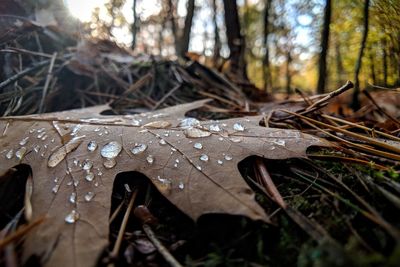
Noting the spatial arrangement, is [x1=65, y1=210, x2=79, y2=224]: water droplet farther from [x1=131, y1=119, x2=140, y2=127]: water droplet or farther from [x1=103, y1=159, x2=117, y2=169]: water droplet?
[x1=131, y1=119, x2=140, y2=127]: water droplet

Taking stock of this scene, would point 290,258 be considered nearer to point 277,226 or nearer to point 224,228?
point 277,226

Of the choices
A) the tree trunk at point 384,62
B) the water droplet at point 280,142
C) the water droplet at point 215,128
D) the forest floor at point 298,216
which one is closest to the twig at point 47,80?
the forest floor at point 298,216

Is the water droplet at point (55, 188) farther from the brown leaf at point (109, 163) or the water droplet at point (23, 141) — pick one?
the water droplet at point (23, 141)

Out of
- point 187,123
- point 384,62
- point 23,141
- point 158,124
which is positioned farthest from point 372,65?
point 23,141

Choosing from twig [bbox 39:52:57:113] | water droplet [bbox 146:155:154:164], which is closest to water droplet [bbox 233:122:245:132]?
water droplet [bbox 146:155:154:164]

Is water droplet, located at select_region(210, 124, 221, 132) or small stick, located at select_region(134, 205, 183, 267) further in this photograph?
water droplet, located at select_region(210, 124, 221, 132)

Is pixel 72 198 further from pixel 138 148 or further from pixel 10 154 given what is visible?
pixel 10 154

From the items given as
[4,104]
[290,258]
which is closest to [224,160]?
[290,258]

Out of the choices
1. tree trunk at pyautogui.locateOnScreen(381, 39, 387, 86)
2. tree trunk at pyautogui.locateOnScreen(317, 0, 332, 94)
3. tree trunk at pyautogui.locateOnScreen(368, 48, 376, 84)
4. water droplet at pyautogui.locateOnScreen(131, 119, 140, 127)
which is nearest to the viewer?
water droplet at pyautogui.locateOnScreen(131, 119, 140, 127)

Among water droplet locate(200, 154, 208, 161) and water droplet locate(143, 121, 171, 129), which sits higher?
water droplet locate(143, 121, 171, 129)
